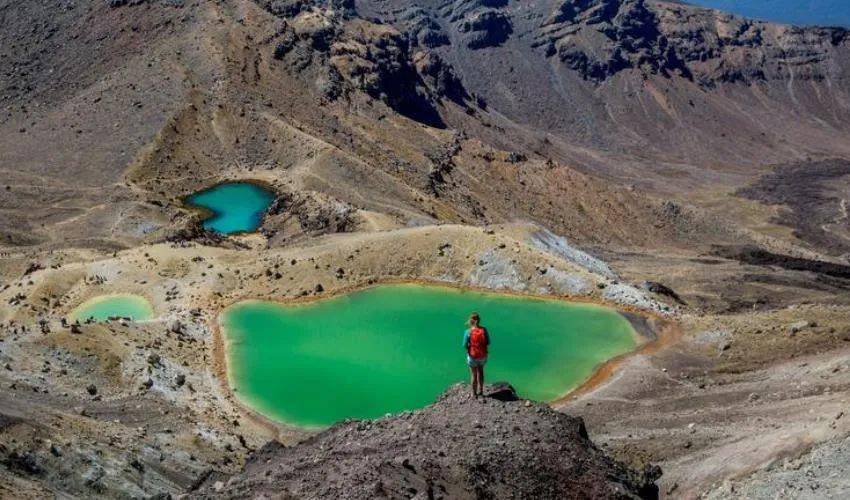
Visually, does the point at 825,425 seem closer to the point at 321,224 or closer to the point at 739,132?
the point at 321,224

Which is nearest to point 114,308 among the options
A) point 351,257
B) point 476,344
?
point 351,257

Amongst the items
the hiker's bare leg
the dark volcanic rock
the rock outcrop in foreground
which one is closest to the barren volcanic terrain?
the rock outcrop in foreground

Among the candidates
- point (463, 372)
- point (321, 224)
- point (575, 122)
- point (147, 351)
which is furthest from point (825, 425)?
point (575, 122)

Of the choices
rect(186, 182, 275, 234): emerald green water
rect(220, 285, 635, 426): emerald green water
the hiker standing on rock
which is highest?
rect(186, 182, 275, 234): emerald green water

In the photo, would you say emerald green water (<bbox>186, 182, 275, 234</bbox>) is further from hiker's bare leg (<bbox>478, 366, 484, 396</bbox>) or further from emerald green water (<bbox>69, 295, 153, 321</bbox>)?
hiker's bare leg (<bbox>478, 366, 484, 396</bbox>)

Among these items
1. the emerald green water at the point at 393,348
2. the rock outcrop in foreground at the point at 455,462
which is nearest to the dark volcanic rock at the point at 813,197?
the emerald green water at the point at 393,348

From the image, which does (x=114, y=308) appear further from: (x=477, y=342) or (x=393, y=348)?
(x=477, y=342)
